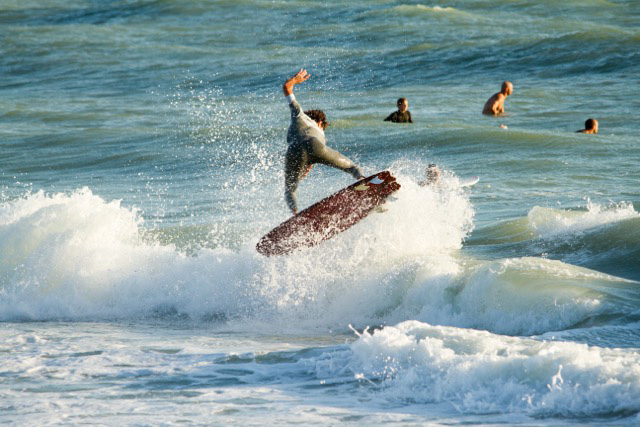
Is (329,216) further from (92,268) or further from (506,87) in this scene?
(506,87)

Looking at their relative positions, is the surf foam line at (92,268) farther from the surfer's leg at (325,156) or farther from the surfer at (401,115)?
the surfer at (401,115)

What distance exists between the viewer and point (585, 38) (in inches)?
1107

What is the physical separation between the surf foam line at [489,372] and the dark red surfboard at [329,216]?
292cm

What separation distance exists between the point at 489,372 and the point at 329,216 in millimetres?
4046

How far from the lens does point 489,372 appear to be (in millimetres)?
6289

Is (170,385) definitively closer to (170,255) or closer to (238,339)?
(238,339)

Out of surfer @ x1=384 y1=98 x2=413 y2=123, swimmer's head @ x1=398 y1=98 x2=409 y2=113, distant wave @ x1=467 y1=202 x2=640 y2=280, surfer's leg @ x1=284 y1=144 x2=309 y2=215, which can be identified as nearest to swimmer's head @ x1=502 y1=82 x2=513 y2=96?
surfer @ x1=384 y1=98 x2=413 y2=123

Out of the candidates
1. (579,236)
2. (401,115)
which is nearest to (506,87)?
(401,115)

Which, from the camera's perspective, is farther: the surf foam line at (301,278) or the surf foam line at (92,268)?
the surf foam line at (92,268)

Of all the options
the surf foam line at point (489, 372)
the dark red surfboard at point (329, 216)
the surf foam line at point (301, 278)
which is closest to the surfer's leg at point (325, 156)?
the dark red surfboard at point (329, 216)

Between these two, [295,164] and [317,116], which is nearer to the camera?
[295,164]

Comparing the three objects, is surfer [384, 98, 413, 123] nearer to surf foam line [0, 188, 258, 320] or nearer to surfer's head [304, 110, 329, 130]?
surf foam line [0, 188, 258, 320]

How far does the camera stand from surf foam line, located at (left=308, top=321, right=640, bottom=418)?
586cm

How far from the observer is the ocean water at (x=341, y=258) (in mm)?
6258
